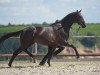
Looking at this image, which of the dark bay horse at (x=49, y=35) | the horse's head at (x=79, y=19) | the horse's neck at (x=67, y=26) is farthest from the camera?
the horse's head at (x=79, y=19)

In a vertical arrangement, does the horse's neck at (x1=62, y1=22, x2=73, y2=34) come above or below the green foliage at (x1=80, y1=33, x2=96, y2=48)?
above

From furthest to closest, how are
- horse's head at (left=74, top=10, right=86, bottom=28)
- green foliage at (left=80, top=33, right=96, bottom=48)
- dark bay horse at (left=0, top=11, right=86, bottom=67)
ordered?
green foliage at (left=80, top=33, right=96, bottom=48) → horse's head at (left=74, top=10, right=86, bottom=28) → dark bay horse at (left=0, top=11, right=86, bottom=67)

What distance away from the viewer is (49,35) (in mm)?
16266

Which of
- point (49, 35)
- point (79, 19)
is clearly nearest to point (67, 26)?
point (79, 19)

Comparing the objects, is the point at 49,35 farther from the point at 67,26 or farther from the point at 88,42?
the point at 88,42

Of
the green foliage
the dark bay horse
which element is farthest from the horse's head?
the green foliage

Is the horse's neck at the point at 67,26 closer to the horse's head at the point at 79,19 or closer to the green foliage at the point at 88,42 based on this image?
the horse's head at the point at 79,19

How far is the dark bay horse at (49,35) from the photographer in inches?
629

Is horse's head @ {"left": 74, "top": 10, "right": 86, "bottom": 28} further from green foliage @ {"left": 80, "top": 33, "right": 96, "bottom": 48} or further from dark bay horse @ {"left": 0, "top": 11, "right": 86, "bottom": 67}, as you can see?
green foliage @ {"left": 80, "top": 33, "right": 96, "bottom": 48}

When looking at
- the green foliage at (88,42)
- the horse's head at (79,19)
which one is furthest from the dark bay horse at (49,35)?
the green foliage at (88,42)

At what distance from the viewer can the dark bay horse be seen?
16.0 meters

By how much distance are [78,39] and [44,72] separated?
7914 millimetres

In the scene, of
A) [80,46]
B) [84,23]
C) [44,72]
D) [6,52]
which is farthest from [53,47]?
[80,46]

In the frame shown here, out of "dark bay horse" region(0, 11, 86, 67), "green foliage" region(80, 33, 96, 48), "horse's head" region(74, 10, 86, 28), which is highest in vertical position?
"horse's head" region(74, 10, 86, 28)
